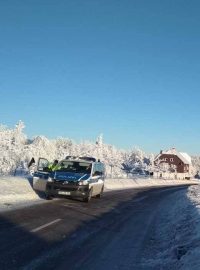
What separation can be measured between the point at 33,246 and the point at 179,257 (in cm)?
292

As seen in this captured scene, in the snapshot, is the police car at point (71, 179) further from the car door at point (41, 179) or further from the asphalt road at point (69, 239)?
the asphalt road at point (69, 239)

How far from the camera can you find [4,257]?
26.4ft

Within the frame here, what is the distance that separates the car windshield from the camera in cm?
2240

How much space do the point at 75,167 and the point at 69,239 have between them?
1225 centimetres

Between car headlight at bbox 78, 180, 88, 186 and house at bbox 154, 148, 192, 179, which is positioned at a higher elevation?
house at bbox 154, 148, 192, 179

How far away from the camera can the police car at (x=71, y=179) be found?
20969 mm

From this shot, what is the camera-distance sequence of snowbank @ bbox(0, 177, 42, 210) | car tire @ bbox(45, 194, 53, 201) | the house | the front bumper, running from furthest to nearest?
the house, car tire @ bbox(45, 194, 53, 201), the front bumper, snowbank @ bbox(0, 177, 42, 210)

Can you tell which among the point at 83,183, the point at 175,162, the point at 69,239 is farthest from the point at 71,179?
the point at 175,162

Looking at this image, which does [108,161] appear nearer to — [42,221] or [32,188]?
[32,188]

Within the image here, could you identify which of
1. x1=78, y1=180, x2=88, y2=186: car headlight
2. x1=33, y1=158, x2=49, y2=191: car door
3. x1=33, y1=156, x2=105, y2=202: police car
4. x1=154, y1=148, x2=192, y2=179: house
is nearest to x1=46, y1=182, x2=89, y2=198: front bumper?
x1=33, y1=156, x2=105, y2=202: police car

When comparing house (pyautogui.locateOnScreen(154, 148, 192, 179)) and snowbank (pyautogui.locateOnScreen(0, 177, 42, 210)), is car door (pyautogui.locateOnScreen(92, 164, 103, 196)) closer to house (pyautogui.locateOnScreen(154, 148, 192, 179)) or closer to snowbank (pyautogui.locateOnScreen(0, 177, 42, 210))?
snowbank (pyautogui.locateOnScreen(0, 177, 42, 210))

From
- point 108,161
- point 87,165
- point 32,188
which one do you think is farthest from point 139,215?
point 108,161

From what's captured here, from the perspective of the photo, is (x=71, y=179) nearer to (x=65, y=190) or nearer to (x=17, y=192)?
(x=65, y=190)

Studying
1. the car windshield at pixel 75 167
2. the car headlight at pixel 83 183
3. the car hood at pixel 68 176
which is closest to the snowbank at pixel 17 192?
the car hood at pixel 68 176
